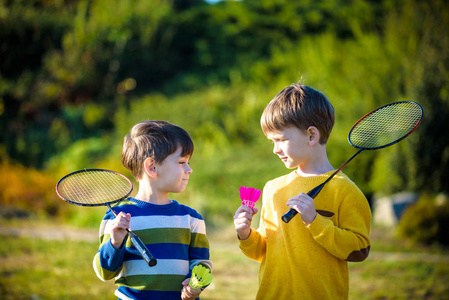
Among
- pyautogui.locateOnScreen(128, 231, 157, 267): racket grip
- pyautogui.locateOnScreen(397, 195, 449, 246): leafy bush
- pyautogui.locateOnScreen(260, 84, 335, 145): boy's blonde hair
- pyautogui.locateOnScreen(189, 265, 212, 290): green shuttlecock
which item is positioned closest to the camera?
pyautogui.locateOnScreen(128, 231, 157, 267): racket grip

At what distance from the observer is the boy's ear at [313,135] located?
2.32 m

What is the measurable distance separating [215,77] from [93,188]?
14116mm

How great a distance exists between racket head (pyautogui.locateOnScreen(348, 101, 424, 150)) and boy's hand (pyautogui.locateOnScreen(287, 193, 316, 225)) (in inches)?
20.4

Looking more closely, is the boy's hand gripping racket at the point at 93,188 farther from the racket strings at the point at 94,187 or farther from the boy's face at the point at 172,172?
the boy's face at the point at 172,172

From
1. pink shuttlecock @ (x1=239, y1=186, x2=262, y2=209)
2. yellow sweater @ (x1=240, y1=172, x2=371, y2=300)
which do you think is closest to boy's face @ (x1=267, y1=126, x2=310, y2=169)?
yellow sweater @ (x1=240, y1=172, x2=371, y2=300)

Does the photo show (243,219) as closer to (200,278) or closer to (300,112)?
(200,278)

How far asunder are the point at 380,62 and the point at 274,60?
4.21 metres

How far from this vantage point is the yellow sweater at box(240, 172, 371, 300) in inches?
86.2

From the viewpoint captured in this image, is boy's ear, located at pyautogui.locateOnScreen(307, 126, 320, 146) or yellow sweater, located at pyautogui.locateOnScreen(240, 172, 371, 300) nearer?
yellow sweater, located at pyautogui.locateOnScreen(240, 172, 371, 300)

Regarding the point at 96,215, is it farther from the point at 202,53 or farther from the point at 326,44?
the point at 202,53

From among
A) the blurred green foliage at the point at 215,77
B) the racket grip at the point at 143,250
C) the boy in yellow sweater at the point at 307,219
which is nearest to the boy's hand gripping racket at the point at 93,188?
the racket grip at the point at 143,250

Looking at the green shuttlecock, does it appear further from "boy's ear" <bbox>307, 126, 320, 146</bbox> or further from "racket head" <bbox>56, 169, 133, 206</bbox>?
"boy's ear" <bbox>307, 126, 320, 146</bbox>

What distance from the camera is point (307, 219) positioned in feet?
7.07

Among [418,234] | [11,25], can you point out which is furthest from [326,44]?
[11,25]
